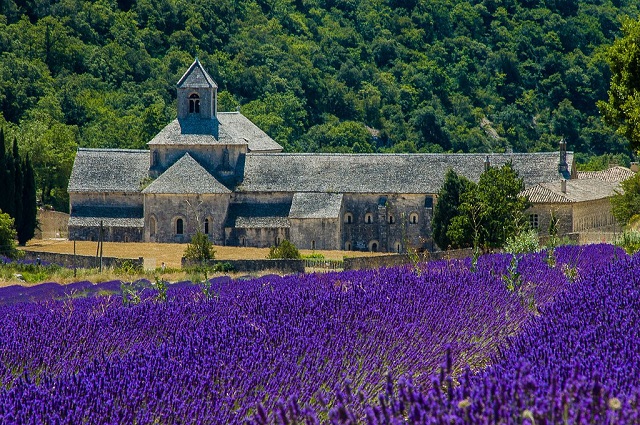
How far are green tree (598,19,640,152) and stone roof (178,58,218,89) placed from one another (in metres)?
41.7

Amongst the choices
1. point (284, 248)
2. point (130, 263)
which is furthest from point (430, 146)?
point (130, 263)

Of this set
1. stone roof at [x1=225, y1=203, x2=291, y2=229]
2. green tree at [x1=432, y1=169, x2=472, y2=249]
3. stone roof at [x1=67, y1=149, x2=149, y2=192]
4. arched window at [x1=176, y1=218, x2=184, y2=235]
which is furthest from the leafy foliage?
stone roof at [x1=67, y1=149, x2=149, y2=192]

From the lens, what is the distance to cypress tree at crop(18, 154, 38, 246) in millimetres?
62562

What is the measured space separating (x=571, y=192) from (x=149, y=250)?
70.6ft

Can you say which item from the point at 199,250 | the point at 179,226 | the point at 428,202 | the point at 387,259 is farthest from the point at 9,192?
the point at 387,259

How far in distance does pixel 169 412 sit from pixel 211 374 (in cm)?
106

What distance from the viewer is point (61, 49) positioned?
12006cm

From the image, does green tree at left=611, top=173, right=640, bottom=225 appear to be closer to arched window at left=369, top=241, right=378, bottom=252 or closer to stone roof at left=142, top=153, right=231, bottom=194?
arched window at left=369, top=241, right=378, bottom=252

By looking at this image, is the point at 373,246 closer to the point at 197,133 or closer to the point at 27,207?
the point at 197,133

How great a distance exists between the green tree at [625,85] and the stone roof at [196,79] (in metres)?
41.7

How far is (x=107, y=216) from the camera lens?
71.6 meters

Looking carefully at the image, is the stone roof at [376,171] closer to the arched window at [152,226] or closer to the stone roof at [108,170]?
the arched window at [152,226]

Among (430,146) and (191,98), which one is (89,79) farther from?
(191,98)

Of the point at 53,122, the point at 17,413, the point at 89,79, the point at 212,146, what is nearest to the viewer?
the point at 17,413
